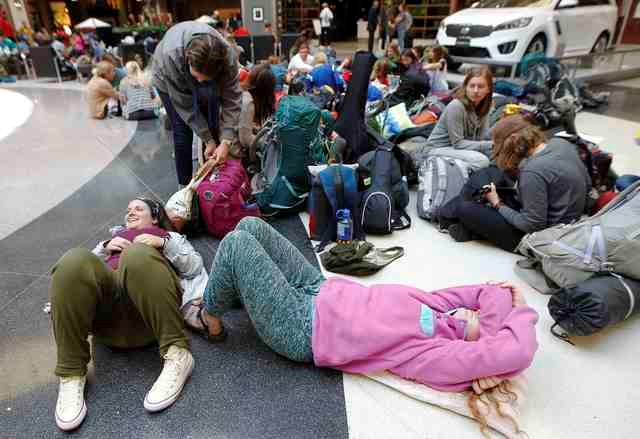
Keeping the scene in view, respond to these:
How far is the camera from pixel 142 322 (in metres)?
1.85

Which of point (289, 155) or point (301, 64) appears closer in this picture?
point (289, 155)

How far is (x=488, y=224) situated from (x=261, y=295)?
1795 millimetres

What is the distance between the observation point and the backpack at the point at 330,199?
282cm

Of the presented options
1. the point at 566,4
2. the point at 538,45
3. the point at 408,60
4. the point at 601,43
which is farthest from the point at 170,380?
the point at 601,43

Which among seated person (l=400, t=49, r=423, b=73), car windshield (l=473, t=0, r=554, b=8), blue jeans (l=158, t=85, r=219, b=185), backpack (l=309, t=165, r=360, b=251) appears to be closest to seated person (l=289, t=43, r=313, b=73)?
seated person (l=400, t=49, r=423, b=73)

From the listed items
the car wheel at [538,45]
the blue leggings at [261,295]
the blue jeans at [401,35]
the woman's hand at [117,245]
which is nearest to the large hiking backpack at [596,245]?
the blue leggings at [261,295]

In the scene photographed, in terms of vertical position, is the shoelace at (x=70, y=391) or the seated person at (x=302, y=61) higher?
the seated person at (x=302, y=61)

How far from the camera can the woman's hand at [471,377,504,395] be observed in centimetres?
147

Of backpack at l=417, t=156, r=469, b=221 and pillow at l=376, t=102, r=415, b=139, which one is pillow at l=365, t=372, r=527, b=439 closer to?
backpack at l=417, t=156, r=469, b=221

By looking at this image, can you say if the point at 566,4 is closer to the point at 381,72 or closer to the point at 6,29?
the point at 381,72

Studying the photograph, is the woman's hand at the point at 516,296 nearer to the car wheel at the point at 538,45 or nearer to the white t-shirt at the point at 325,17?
the car wheel at the point at 538,45

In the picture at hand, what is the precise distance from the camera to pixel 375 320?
160 centimetres

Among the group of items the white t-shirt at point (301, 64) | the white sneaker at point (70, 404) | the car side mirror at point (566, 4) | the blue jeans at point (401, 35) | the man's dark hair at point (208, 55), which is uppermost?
the car side mirror at point (566, 4)

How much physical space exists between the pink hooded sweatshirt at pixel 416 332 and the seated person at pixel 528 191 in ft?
3.28
